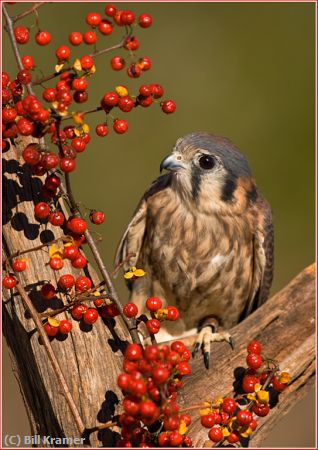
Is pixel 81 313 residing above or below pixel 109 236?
above

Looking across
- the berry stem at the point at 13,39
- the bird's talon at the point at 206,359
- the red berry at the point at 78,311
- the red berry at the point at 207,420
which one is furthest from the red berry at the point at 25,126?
the bird's talon at the point at 206,359

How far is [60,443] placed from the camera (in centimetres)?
292

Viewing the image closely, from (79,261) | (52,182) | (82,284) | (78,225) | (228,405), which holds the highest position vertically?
(52,182)

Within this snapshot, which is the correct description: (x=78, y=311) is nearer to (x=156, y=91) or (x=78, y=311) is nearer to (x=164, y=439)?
(x=164, y=439)

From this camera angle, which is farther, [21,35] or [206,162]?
[206,162]

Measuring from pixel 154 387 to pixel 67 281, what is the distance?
2.12 ft

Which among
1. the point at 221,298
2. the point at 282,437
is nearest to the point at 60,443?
the point at 221,298

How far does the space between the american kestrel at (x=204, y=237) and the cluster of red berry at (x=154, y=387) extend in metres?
1.42

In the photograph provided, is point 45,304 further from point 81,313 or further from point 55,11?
point 55,11

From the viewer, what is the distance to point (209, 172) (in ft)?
12.8

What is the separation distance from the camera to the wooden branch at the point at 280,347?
3461 mm

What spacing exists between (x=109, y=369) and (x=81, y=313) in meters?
0.33

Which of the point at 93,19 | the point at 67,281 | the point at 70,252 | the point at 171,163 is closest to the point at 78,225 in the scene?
the point at 70,252

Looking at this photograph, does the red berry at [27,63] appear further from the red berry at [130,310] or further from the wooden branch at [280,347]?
the wooden branch at [280,347]
